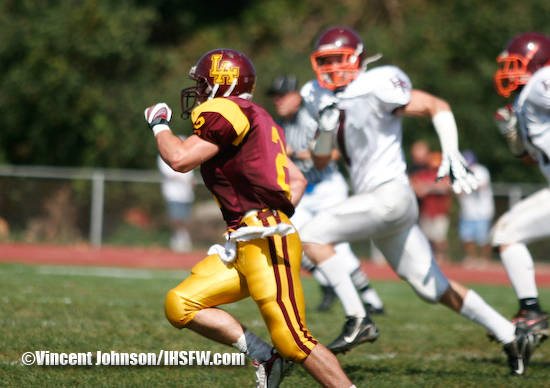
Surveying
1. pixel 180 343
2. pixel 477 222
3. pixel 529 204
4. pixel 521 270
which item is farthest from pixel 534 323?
pixel 477 222

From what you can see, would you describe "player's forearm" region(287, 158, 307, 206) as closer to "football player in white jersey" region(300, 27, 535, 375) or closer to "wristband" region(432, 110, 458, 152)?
"football player in white jersey" region(300, 27, 535, 375)

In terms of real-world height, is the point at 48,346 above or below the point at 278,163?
below

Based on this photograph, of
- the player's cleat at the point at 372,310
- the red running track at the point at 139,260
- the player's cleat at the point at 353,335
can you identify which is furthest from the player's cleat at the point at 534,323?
the red running track at the point at 139,260

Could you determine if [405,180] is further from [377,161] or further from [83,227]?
[83,227]

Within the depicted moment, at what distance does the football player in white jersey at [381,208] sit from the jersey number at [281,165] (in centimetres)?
77

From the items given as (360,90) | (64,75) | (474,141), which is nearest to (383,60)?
(474,141)

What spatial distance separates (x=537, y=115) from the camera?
424 cm

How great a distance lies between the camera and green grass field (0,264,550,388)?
3.65 metres

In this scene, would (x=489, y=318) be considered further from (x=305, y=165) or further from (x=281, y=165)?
(x=305, y=165)

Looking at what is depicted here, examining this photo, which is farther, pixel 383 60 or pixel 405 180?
pixel 383 60

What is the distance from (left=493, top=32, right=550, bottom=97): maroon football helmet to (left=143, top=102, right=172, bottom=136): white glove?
2.51 metres

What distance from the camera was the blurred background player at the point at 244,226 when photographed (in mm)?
2963

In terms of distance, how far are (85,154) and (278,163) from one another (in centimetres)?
1337

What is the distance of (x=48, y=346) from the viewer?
4.05m
